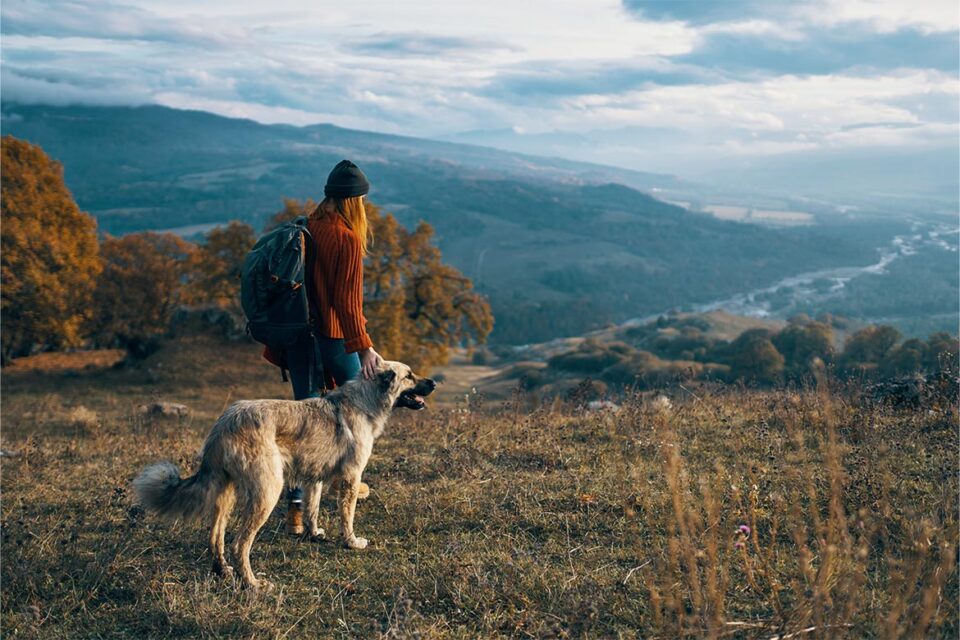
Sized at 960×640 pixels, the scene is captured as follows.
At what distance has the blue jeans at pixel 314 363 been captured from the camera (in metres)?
5.57

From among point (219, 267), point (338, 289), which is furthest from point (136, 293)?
point (338, 289)

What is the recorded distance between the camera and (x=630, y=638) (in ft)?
13.1

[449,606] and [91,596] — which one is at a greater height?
[449,606]

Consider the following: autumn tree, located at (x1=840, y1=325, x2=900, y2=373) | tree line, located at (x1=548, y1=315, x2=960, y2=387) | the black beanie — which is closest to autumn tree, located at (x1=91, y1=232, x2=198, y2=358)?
tree line, located at (x1=548, y1=315, x2=960, y2=387)

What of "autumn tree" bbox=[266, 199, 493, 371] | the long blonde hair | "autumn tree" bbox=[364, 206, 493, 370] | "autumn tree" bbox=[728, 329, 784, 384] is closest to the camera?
the long blonde hair

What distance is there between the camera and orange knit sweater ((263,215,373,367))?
5.26m

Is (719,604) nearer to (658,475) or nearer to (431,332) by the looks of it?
(658,475)

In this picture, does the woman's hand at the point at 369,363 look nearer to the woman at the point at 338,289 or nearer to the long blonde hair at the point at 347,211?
the woman at the point at 338,289

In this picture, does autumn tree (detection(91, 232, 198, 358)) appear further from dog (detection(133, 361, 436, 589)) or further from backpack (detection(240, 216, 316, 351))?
dog (detection(133, 361, 436, 589))

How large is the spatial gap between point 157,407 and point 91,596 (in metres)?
12.7

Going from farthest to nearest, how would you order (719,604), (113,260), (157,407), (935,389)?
(113,260) → (157,407) → (935,389) → (719,604)

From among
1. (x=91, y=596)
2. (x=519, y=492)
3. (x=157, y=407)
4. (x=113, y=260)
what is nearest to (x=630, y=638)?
(x=519, y=492)

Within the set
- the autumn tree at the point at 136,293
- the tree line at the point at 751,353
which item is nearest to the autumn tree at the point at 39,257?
the autumn tree at the point at 136,293

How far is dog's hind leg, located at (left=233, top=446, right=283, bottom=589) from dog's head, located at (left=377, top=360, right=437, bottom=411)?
113 centimetres
